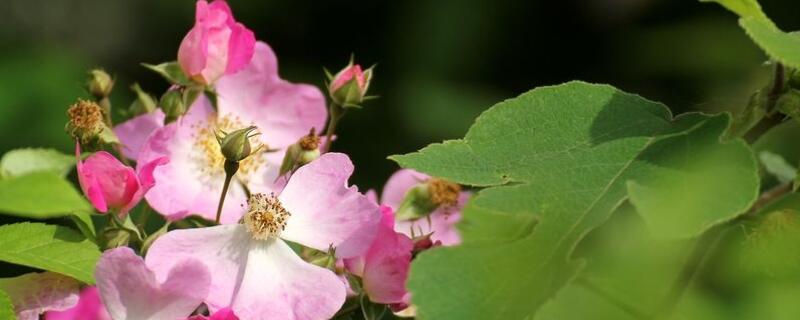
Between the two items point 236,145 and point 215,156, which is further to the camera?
point 215,156

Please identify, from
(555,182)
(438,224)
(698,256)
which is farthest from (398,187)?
(698,256)

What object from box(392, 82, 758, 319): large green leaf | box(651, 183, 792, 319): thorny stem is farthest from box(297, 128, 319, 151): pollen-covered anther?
box(651, 183, 792, 319): thorny stem

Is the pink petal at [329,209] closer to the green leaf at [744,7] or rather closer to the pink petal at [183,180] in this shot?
the pink petal at [183,180]

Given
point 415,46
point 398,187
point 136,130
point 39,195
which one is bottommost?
point 415,46

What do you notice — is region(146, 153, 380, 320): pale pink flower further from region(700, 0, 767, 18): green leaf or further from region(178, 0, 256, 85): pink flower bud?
region(700, 0, 767, 18): green leaf

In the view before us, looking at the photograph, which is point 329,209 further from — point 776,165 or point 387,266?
point 776,165
